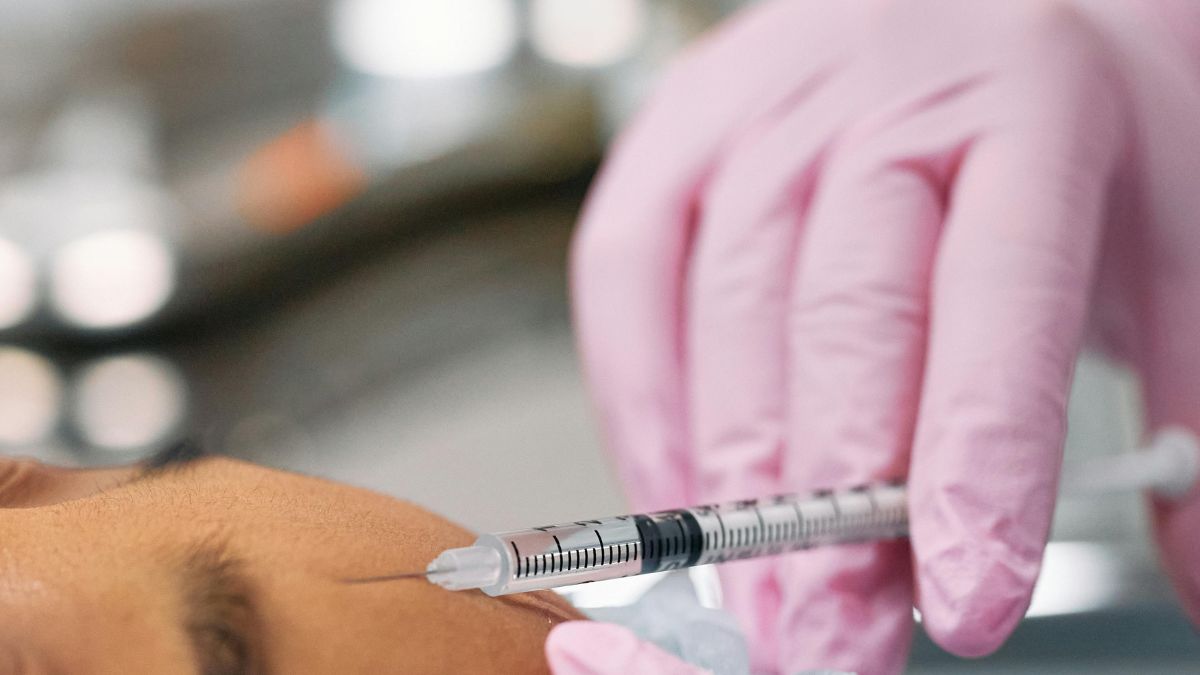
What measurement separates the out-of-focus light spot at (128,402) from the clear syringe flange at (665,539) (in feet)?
4.46

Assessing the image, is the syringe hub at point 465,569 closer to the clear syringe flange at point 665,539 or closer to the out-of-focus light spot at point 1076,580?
the clear syringe flange at point 665,539

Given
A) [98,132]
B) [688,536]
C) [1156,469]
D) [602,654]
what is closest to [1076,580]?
[1156,469]

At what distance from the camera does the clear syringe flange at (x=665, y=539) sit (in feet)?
1.76

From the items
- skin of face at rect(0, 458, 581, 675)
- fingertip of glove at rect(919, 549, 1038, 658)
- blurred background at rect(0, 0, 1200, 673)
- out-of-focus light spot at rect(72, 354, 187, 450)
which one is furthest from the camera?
blurred background at rect(0, 0, 1200, 673)

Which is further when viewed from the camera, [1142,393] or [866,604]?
[1142,393]

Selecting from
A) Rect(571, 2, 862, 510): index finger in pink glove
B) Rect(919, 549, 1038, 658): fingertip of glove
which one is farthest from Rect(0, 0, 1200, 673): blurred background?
Rect(919, 549, 1038, 658): fingertip of glove

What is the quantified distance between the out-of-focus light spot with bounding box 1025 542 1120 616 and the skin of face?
25.2 inches

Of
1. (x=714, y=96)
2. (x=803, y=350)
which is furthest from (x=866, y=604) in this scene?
(x=714, y=96)

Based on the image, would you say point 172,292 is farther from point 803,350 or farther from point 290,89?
point 803,350

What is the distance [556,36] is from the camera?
2270 millimetres

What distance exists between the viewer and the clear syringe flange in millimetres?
538

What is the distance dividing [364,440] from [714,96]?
107 centimetres

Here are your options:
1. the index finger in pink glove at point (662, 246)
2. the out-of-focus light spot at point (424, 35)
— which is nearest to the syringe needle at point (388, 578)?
the index finger in pink glove at point (662, 246)

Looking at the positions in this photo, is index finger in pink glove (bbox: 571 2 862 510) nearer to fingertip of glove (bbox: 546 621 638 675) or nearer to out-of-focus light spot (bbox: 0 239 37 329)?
fingertip of glove (bbox: 546 621 638 675)
